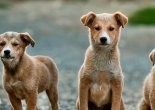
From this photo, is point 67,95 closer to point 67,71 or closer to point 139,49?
point 67,71

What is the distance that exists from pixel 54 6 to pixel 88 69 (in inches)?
1822

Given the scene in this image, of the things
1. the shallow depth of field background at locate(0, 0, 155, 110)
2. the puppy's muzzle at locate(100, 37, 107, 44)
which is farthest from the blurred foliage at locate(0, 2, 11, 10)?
the puppy's muzzle at locate(100, 37, 107, 44)

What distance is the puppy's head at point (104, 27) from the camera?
14758 mm

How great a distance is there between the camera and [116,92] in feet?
49.3

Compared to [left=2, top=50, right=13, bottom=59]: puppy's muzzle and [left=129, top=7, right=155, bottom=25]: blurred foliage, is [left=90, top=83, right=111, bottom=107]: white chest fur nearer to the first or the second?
[left=2, top=50, right=13, bottom=59]: puppy's muzzle

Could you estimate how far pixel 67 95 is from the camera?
21484 millimetres

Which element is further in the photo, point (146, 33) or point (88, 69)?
point (146, 33)

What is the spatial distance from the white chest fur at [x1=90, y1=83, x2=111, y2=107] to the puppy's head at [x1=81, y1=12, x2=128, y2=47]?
762mm

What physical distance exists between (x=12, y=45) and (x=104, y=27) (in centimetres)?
172

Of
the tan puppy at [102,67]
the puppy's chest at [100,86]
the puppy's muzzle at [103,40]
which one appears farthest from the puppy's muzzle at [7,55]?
the puppy's muzzle at [103,40]

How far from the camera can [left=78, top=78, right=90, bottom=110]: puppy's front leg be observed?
591 inches

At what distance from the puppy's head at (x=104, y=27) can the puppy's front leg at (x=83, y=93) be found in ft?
2.36

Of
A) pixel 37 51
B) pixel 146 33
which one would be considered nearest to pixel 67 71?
pixel 37 51

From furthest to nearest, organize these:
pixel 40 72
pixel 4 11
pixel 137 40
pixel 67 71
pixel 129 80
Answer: pixel 4 11 < pixel 137 40 < pixel 67 71 < pixel 129 80 < pixel 40 72
